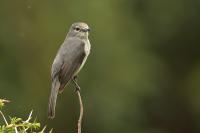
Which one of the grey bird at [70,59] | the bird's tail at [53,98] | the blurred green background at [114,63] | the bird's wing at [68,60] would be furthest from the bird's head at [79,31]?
the blurred green background at [114,63]

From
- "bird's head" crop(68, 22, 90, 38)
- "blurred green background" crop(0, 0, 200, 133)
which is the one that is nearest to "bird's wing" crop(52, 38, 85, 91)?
"bird's head" crop(68, 22, 90, 38)

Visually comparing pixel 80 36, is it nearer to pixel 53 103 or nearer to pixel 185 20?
pixel 53 103

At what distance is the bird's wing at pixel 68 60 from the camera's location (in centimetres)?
912

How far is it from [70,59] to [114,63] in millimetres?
13146

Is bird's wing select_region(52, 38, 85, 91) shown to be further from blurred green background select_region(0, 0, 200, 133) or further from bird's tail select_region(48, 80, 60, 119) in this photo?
blurred green background select_region(0, 0, 200, 133)

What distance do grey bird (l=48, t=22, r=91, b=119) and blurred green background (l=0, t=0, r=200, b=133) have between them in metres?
9.68

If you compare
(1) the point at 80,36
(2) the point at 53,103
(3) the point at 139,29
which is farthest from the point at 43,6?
(2) the point at 53,103

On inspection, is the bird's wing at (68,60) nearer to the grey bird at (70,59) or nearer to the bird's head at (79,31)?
the grey bird at (70,59)

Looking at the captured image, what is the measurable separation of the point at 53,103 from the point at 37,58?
1359 centimetres

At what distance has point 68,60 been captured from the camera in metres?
9.41

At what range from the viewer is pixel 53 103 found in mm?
8625

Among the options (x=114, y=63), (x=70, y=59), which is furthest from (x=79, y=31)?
(x=114, y=63)

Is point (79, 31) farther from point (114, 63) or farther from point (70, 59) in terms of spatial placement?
point (114, 63)

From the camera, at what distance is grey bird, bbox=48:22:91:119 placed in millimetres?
9102
